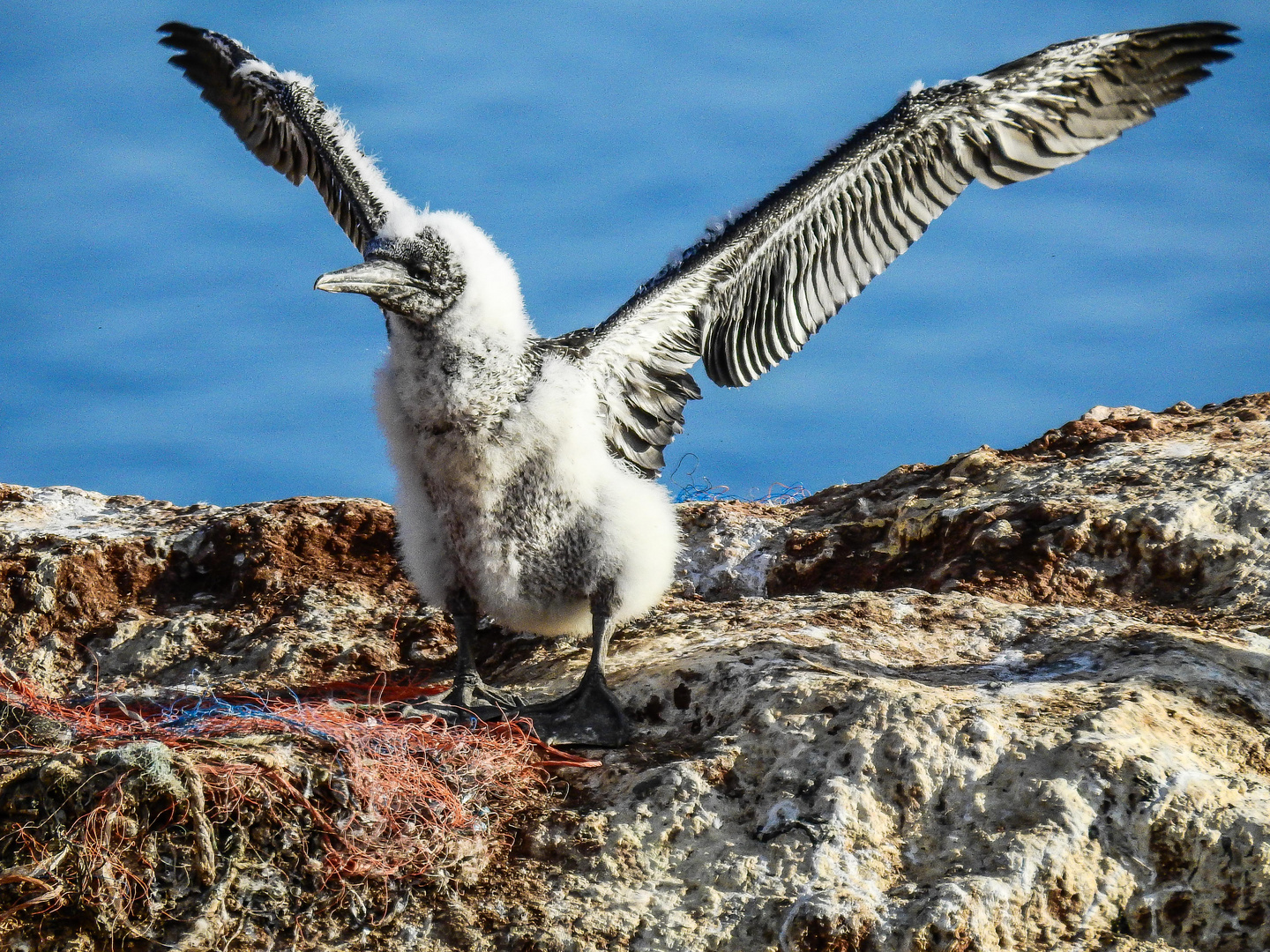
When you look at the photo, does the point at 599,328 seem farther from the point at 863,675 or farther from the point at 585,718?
the point at 863,675

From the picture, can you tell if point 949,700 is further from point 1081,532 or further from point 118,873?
point 118,873

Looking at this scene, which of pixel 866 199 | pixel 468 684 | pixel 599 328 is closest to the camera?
pixel 468 684

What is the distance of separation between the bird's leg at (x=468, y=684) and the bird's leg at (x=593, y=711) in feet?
0.47

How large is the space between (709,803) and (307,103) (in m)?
4.71


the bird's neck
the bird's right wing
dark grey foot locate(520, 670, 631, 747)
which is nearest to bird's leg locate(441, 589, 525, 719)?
dark grey foot locate(520, 670, 631, 747)

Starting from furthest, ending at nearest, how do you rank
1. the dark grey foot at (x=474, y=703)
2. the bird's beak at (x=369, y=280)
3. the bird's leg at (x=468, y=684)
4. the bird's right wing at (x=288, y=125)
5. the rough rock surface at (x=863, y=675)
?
the bird's right wing at (x=288, y=125) → the bird's leg at (x=468, y=684) → the dark grey foot at (x=474, y=703) → the bird's beak at (x=369, y=280) → the rough rock surface at (x=863, y=675)

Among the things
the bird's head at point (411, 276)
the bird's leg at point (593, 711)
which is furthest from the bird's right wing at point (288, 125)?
the bird's leg at point (593, 711)

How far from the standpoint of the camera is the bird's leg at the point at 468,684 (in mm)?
5688

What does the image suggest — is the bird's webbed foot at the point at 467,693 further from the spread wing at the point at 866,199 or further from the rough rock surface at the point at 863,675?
the spread wing at the point at 866,199

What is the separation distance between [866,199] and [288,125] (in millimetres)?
3374

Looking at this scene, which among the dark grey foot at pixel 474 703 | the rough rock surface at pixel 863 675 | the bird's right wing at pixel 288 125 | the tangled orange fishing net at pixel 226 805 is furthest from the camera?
the bird's right wing at pixel 288 125

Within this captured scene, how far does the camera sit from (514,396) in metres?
5.66

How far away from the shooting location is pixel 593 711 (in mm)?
5492

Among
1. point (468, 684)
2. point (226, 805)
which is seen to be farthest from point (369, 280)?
point (226, 805)
